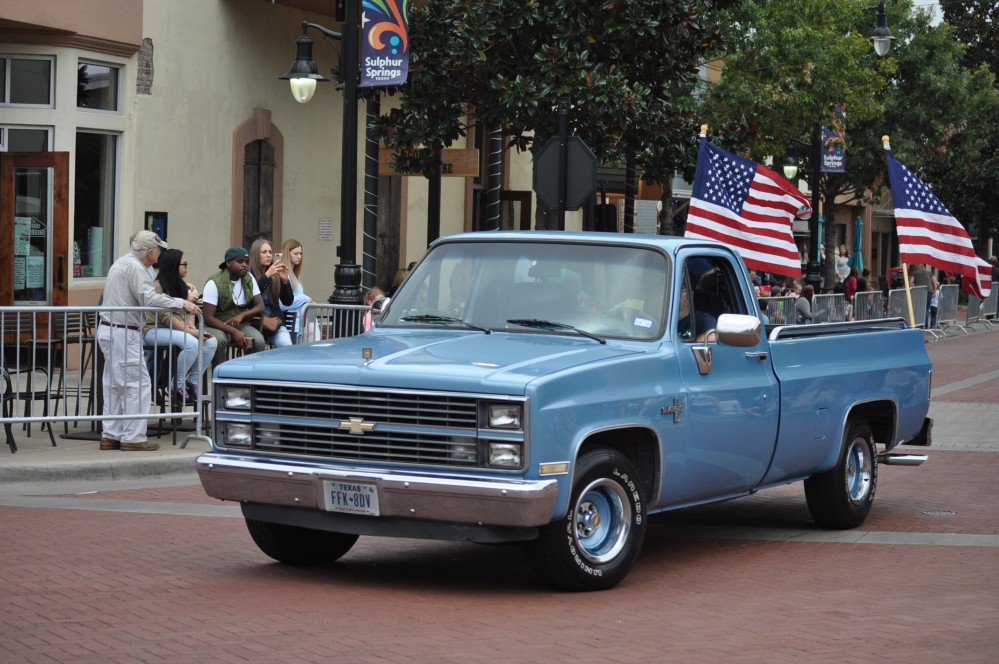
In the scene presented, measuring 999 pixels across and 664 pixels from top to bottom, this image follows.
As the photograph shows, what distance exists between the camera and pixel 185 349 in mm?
13539

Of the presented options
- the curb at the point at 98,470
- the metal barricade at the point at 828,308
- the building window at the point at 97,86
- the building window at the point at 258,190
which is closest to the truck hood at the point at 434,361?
the curb at the point at 98,470

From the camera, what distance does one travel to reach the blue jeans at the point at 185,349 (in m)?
13.4

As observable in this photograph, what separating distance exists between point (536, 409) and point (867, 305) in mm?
27556

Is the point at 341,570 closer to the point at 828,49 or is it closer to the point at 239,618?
the point at 239,618

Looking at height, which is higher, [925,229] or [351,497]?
[925,229]

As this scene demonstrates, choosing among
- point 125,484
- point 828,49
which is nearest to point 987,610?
point 125,484

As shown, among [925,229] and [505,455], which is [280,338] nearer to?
[505,455]

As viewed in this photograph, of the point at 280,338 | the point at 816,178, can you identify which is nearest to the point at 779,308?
the point at 816,178

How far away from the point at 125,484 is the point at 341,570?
4.03m

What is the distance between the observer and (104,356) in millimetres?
13406

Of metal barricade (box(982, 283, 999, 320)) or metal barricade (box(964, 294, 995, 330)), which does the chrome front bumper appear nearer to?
metal barricade (box(964, 294, 995, 330))

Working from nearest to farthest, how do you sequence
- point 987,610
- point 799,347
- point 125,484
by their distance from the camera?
1. point 987,610
2. point 799,347
3. point 125,484

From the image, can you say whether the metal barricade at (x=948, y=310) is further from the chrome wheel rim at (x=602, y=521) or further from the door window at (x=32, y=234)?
the chrome wheel rim at (x=602, y=521)

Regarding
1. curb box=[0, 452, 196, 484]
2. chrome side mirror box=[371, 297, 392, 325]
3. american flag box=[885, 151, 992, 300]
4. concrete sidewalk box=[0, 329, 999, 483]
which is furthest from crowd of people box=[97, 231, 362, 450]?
american flag box=[885, 151, 992, 300]
